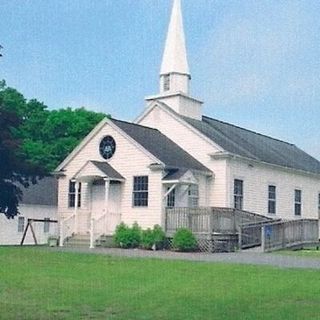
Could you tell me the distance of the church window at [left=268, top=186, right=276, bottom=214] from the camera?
37.4m

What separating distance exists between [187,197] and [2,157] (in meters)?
9.00

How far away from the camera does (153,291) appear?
13.8 meters

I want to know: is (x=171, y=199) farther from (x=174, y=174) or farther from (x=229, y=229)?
(x=229, y=229)

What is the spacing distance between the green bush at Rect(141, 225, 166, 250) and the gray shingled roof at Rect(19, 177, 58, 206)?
2117 centimetres

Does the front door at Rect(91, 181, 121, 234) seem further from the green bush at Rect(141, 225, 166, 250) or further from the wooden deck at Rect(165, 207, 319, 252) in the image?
the wooden deck at Rect(165, 207, 319, 252)

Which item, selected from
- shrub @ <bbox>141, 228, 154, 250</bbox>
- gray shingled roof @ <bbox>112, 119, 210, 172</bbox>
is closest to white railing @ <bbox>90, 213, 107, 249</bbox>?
shrub @ <bbox>141, 228, 154, 250</bbox>

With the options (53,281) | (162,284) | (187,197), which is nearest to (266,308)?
(162,284)

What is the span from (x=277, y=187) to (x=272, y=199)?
2.65 ft

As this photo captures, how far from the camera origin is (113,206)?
107 feet

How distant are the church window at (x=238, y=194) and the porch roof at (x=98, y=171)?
5.64 meters

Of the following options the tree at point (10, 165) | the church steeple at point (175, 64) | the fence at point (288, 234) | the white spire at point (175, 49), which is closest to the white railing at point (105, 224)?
the tree at point (10, 165)

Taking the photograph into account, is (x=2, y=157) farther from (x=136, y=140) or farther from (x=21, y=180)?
(x=136, y=140)

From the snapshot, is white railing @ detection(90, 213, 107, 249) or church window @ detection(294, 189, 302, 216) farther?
church window @ detection(294, 189, 302, 216)

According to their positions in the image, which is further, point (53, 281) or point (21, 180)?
point (21, 180)
